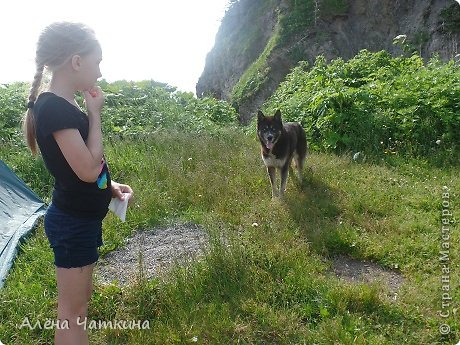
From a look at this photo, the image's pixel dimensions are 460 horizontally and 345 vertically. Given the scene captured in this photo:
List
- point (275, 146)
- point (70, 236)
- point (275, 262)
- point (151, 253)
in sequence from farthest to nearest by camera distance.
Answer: point (275, 146) → point (151, 253) → point (275, 262) → point (70, 236)

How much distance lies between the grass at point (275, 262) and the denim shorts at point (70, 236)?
1139 millimetres

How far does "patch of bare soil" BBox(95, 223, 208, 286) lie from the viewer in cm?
372

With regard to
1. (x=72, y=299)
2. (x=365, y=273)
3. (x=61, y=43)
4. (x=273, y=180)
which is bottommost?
(x=365, y=273)

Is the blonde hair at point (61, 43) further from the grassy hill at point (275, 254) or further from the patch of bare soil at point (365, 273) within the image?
the patch of bare soil at point (365, 273)

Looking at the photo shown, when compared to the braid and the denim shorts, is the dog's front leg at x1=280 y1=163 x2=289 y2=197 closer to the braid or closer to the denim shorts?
the denim shorts

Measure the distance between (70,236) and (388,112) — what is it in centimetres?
624

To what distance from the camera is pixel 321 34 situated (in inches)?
620

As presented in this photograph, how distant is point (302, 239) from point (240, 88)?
14.2 meters

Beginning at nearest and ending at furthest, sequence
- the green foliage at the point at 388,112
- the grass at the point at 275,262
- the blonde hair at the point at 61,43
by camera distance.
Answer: the blonde hair at the point at 61,43
the grass at the point at 275,262
the green foliage at the point at 388,112

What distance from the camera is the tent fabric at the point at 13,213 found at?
164 inches

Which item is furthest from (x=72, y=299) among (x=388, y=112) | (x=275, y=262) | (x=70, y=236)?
(x=388, y=112)

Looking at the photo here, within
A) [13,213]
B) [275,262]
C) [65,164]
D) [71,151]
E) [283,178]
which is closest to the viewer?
[71,151]

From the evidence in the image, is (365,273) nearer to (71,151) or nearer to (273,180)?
(273,180)

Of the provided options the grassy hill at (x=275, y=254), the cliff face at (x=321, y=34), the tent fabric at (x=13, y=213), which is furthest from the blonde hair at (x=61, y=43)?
the cliff face at (x=321, y=34)
